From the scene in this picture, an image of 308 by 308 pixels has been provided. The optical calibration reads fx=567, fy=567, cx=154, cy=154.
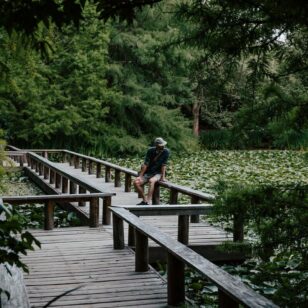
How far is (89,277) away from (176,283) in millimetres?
1264

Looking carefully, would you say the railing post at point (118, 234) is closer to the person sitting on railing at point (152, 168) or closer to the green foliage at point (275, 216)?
the person sitting on railing at point (152, 168)

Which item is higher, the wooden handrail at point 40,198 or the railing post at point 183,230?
the wooden handrail at point 40,198

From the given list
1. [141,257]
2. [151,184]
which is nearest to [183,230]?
[141,257]

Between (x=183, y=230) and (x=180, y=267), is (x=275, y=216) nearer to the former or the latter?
(x=180, y=267)

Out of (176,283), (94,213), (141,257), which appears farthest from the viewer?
(94,213)

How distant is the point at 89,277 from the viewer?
5.92 metres

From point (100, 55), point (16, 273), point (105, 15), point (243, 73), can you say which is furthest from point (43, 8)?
point (100, 55)

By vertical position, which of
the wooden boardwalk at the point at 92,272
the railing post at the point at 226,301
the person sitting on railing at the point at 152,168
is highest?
the person sitting on railing at the point at 152,168

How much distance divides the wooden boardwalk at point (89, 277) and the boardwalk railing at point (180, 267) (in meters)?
0.18

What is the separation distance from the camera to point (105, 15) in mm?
2508

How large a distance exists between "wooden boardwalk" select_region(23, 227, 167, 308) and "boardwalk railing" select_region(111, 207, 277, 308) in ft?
0.58

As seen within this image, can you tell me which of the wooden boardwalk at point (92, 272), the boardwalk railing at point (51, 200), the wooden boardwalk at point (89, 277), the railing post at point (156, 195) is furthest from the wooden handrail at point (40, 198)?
the railing post at point (156, 195)

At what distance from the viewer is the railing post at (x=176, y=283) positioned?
498 cm

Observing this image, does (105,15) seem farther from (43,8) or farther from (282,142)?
(282,142)
